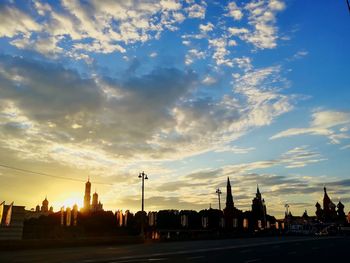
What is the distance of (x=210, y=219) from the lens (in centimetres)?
16875

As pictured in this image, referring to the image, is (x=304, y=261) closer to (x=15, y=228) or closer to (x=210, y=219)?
(x=15, y=228)

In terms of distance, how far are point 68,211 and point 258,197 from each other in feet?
463

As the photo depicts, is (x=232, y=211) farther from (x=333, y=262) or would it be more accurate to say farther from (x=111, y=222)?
(x=333, y=262)

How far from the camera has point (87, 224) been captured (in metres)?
121

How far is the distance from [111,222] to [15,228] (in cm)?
8840

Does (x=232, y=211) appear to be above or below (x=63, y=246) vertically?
above

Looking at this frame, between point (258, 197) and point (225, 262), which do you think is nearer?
point (225, 262)

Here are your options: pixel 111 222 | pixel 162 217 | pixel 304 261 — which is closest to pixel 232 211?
pixel 162 217

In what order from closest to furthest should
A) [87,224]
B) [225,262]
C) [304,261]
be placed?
[225,262] < [304,261] < [87,224]

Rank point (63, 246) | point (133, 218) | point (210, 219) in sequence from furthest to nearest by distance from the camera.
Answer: point (210, 219) → point (133, 218) → point (63, 246)

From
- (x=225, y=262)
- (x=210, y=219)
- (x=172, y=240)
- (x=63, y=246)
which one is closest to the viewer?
(x=225, y=262)

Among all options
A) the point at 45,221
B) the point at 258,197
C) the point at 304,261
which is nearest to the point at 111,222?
the point at 45,221

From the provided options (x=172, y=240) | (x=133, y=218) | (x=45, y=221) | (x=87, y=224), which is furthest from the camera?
(x=133, y=218)

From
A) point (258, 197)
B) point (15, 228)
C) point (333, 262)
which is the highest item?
point (258, 197)
